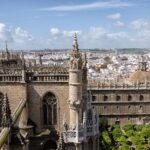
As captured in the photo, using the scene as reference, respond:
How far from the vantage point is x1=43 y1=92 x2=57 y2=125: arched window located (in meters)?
29.8

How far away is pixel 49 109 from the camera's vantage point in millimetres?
29844

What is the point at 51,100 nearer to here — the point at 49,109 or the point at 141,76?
the point at 49,109

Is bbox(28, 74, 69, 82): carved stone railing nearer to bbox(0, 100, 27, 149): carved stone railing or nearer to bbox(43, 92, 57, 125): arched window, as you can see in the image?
bbox(43, 92, 57, 125): arched window

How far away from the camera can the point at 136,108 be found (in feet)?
203

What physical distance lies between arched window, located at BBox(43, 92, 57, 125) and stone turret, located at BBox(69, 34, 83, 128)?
6.50ft

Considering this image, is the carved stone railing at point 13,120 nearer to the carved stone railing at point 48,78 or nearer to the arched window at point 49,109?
the arched window at point 49,109

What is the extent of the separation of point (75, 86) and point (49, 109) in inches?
120

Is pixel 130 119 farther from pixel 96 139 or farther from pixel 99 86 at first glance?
pixel 96 139

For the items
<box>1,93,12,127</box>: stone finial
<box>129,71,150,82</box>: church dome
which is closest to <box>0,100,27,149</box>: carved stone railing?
<box>1,93,12,127</box>: stone finial

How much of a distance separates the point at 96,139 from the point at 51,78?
535 centimetres

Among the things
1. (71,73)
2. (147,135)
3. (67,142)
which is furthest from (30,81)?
(147,135)

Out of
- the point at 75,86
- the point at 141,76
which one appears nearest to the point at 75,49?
the point at 75,86

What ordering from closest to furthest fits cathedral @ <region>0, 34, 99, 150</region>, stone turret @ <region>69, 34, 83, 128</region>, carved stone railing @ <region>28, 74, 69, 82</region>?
1. stone turret @ <region>69, 34, 83, 128</region>
2. cathedral @ <region>0, 34, 99, 150</region>
3. carved stone railing @ <region>28, 74, 69, 82</region>

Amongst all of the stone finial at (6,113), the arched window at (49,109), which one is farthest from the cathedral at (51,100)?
the stone finial at (6,113)
